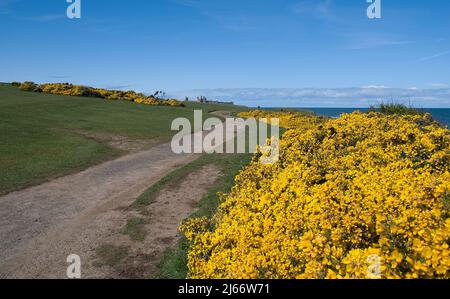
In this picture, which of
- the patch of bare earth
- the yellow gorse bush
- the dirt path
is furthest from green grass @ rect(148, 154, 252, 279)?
the dirt path

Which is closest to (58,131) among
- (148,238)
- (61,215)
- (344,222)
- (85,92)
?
(61,215)

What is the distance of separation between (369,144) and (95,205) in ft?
34.3

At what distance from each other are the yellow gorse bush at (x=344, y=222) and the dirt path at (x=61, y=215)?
144 inches

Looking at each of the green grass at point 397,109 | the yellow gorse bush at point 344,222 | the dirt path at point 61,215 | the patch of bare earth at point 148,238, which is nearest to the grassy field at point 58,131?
the dirt path at point 61,215

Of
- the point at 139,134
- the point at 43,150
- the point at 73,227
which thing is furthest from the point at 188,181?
the point at 139,134

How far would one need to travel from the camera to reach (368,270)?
17.3 ft

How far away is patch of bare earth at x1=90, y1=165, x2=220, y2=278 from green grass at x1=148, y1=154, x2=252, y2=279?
0.28 m

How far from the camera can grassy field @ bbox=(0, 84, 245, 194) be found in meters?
19.5

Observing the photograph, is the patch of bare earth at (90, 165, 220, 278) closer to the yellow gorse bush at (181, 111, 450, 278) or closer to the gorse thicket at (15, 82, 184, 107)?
the yellow gorse bush at (181, 111, 450, 278)

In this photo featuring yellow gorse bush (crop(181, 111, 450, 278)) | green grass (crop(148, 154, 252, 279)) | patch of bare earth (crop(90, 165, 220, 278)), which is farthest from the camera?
patch of bare earth (crop(90, 165, 220, 278))

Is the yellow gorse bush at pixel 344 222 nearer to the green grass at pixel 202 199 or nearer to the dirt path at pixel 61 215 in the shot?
the green grass at pixel 202 199
